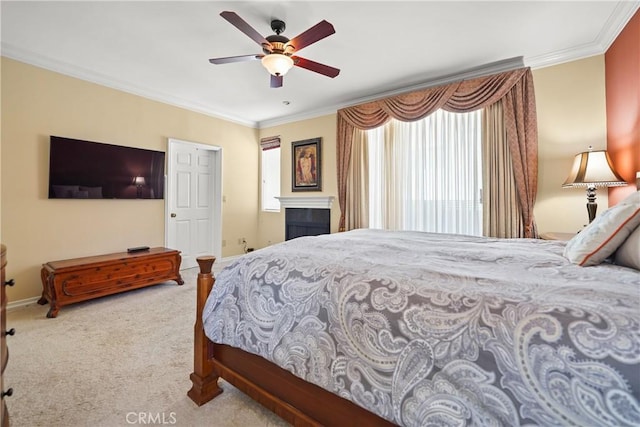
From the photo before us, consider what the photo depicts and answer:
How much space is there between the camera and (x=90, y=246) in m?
3.43

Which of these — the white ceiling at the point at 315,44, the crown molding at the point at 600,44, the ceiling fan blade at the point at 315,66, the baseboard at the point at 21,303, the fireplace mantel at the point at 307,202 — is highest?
the white ceiling at the point at 315,44

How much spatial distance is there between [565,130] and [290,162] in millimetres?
3757

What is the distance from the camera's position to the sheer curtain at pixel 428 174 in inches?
134

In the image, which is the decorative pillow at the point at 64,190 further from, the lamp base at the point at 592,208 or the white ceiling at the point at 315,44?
the lamp base at the point at 592,208

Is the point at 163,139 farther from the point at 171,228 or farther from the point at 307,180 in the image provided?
the point at 307,180

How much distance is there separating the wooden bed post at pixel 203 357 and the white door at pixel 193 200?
3.06m

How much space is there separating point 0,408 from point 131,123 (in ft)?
12.0

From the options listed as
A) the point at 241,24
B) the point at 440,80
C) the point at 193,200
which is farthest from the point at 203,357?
the point at 440,80

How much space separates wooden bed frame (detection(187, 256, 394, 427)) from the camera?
1095 mm

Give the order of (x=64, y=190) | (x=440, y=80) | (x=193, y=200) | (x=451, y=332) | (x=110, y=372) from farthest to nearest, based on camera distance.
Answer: (x=193, y=200) → (x=440, y=80) → (x=64, y=190) → (x=110, y=372) → (x=451, y=332)

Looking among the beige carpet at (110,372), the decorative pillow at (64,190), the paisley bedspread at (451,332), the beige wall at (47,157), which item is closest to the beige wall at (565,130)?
the paisley bedspread at (451,332)

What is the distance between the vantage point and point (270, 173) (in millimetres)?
5504

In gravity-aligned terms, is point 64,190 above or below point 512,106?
below

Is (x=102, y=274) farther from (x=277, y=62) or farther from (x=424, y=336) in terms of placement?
(x=424, y=336)
